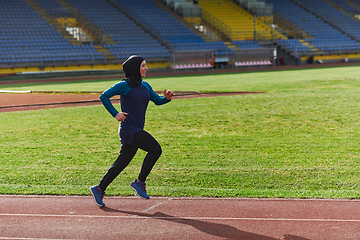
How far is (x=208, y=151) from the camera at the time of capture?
29.0ft

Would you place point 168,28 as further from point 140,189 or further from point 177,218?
point 177,218

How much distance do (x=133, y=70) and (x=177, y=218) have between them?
202cm

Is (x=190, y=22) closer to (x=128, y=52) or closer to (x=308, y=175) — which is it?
(x=128, y=52)

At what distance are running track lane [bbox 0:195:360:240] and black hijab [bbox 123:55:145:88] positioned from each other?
1.73 m

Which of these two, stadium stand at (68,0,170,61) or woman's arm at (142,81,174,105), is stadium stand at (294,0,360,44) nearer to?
stadium stand at (68,0,170,61)

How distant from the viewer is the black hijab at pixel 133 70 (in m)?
5.43

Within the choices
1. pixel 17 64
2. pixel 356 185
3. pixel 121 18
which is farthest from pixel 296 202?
pixel 121 18

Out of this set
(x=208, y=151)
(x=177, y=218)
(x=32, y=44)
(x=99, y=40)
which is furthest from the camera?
(x=99, y=40)

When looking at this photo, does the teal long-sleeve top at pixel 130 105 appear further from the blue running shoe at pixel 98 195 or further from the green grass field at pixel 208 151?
the green grass field at pixel 208 151

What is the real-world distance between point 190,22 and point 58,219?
153 feet

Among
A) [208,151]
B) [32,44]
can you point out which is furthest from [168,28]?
[208,151]

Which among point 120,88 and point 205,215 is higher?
point 120,88

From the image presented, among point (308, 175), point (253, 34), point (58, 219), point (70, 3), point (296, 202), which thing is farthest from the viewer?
point (253, 34)

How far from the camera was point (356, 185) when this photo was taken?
6.31m
